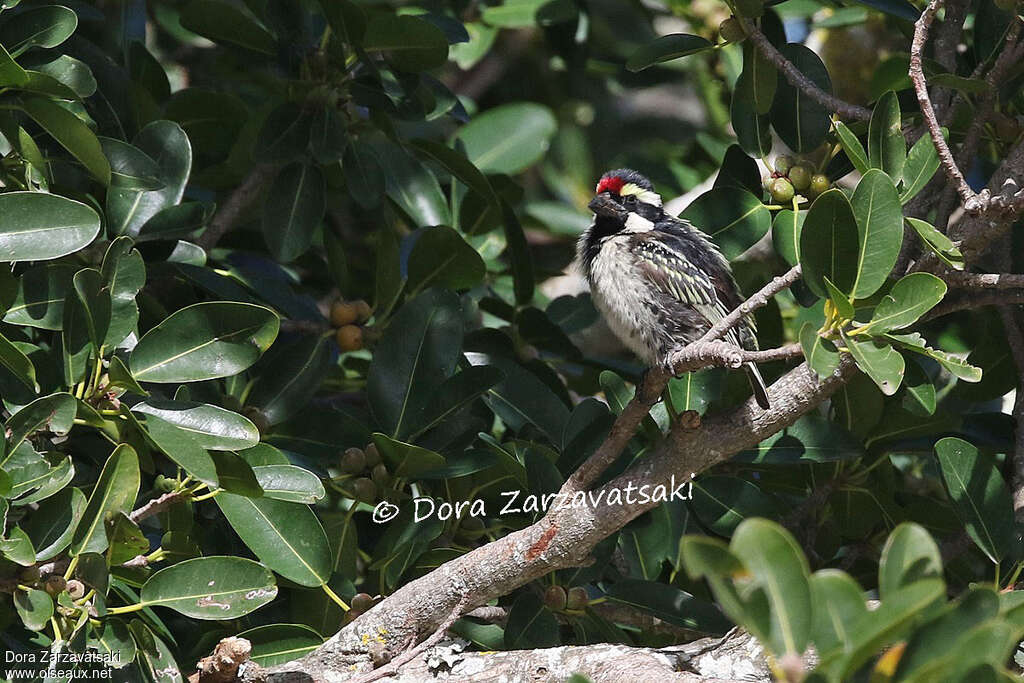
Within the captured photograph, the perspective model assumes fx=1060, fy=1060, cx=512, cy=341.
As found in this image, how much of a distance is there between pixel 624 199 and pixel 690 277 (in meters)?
0.51

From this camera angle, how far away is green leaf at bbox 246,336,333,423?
2.54 meters

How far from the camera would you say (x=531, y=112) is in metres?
3.64

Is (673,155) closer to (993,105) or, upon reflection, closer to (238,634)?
(993,105)

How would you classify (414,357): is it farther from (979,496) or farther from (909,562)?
(909,562)

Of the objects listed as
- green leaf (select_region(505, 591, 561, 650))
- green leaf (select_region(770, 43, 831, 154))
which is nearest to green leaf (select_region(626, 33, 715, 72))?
green leaf (select_region(770, 43, 831, 154))

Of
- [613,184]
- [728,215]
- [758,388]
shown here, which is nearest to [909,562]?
[758,388]

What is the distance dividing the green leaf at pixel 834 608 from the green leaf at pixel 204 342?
4.22 feet

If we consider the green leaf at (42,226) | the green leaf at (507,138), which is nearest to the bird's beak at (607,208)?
the green leaf at (507,138)

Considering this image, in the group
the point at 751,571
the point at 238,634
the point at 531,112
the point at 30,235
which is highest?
the point at 751,571

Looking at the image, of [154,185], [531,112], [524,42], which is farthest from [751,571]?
[524,42]

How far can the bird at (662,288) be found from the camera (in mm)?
2865

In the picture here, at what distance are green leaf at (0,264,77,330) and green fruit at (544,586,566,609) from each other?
3.78ft

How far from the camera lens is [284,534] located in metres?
2.24

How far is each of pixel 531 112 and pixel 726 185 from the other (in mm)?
1173
